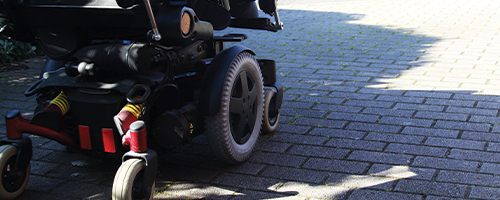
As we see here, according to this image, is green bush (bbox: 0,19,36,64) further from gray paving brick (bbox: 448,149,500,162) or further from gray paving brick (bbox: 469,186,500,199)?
gray paving brick (bbox: 469,186,500,199)

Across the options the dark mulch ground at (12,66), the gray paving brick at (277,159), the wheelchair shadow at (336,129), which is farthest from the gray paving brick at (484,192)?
the dark mulch ground at (12,66)

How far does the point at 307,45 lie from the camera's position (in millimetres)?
7871

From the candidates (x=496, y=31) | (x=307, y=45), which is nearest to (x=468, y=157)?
(x=307, y=45)

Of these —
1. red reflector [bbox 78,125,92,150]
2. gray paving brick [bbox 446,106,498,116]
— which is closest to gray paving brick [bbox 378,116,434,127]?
gray paving brick [bbox 446,106,498,116]

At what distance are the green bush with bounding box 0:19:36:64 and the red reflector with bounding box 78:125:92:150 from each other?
13.6ft

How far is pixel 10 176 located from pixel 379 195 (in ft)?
7.13

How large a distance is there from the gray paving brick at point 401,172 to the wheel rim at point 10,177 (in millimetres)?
2190

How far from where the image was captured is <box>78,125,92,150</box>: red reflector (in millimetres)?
3145

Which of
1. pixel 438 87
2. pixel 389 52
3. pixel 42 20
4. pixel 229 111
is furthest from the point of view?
pixel 389 52

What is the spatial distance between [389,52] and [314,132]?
3.24 meters

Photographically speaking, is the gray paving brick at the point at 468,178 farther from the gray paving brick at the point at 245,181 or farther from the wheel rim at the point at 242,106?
the wheel rim at the point at 242,106

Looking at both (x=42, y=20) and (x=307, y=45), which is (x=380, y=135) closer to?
(x=42, y=20)

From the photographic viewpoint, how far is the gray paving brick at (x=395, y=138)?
4.14m

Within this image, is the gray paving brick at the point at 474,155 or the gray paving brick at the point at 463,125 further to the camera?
the gray paving brick at the point at 463,125
